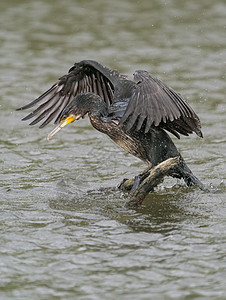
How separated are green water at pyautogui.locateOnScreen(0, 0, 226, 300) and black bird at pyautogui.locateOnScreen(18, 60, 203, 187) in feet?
1.93

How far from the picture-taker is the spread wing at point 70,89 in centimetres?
903

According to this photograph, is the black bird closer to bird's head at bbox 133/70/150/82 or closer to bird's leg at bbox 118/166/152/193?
bird's head at bbox 133/70/150/82

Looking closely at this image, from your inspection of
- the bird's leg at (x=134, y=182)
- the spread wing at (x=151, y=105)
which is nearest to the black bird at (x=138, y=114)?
the spread wing at (x=151, y=105)

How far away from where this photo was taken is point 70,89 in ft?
30.3

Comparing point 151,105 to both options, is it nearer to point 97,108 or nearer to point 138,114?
point 138,114

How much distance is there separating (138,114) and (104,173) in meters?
2.32

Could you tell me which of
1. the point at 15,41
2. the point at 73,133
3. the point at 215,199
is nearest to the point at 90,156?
the point at 73,133

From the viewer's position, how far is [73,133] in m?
10.8

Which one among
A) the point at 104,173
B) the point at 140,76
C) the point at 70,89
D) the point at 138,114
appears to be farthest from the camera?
the point at 104,173

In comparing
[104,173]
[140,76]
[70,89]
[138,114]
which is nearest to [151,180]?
[138,114]

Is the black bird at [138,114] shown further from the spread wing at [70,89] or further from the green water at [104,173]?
the green water at [104,173]

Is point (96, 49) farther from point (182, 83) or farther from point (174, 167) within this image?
point (174, 167)

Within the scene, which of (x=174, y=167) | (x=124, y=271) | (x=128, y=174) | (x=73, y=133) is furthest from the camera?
(x=73, y=133)

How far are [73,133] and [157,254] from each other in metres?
4.58
